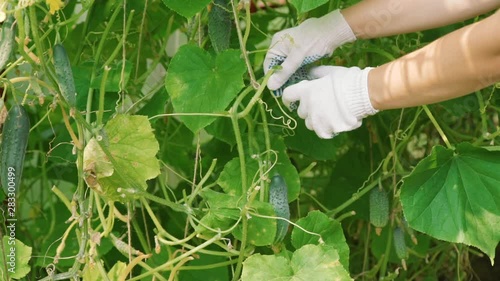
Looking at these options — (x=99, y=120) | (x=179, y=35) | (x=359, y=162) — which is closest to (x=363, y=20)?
(x=99, y=120)

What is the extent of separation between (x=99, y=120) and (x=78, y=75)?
0.26 meters

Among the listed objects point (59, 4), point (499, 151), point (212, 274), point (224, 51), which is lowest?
point (212, 274)

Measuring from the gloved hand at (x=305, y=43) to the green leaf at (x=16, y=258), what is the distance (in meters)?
0.46

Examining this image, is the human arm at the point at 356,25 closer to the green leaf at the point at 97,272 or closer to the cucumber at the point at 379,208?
the cucumber at the point at 379,208

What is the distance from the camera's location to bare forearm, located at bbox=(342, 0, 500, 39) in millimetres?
1224

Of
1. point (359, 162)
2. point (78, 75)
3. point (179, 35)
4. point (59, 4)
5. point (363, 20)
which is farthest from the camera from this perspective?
point (179, 35)

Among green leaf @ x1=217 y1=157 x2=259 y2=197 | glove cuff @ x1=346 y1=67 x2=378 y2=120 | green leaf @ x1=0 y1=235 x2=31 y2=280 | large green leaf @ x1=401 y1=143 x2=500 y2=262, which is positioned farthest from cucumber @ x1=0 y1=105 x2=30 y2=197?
large green leaf @ x1=401 y1=143 x2=500 y2=262

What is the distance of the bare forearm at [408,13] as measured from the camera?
122 cm

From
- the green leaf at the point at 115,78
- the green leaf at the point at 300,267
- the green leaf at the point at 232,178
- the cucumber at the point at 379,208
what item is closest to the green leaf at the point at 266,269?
the green leaf at the point at 300,267

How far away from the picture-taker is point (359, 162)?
185cm

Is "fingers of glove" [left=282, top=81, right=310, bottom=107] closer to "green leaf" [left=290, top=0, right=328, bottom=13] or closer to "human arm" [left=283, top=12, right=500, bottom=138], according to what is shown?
"human arm" [left=283, top=12, right=500, bottom=138]

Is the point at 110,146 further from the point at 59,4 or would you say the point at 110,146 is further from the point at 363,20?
the point at 363,20

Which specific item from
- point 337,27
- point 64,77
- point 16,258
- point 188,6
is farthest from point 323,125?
point 16,258

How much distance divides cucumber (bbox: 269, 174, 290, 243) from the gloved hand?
159 millimetres
